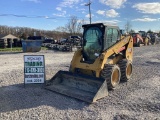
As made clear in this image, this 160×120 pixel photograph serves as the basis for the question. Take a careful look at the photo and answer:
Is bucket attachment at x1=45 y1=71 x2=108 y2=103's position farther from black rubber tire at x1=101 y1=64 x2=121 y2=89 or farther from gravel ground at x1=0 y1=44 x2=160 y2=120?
black rubber tire at x1=101 y1=64 x2=121 y2=89

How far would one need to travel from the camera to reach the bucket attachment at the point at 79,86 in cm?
609

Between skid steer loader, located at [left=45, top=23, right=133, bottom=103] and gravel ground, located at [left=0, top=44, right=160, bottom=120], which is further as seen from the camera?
skid steer loader, located at [left=45, top=23, right=133, bottom=103]

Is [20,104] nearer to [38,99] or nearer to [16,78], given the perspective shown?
[38,99]

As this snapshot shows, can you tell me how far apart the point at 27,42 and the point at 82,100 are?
16.3 metres

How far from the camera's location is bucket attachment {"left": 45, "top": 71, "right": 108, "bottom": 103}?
609 cm

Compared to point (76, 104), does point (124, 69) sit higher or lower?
higher

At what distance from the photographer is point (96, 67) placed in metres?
6.87

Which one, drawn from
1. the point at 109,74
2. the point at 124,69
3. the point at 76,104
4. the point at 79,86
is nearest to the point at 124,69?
the point at 124,69

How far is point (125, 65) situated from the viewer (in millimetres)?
7941

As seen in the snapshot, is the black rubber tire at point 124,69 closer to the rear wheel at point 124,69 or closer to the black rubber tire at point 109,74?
the rear wheel at point 124,69

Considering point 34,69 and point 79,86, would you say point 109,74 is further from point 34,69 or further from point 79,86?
point 34,69

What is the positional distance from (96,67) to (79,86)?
2.83 ft

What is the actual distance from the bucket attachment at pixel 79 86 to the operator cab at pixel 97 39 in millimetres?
1069

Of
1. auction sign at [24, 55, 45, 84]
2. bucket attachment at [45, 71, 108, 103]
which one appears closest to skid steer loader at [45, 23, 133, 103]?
bucket attachment at [45, 71, 108, 103]
